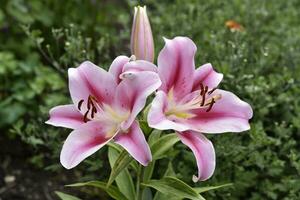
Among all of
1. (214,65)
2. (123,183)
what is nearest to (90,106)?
(123,183)

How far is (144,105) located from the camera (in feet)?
4.38

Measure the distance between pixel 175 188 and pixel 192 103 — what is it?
224 millimetres

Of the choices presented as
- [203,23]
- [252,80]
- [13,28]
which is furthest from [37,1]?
[252,80]

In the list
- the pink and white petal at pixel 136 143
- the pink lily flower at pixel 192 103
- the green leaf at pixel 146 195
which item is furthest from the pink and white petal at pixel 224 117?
the green leaf at pixel 146 195

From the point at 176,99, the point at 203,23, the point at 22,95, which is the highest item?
the point at 176,99

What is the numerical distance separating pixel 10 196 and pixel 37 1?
105cm

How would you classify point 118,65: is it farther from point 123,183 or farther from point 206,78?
point 123,183

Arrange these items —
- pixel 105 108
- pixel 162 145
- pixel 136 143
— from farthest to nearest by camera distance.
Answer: pixel 162 145 → pixel 105 108 → pixel 136 143

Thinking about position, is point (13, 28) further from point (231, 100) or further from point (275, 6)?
point (231, 100)

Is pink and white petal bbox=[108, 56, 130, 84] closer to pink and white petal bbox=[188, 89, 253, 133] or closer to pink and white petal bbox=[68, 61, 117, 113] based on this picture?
pink and white petal bbox=[68, 61, 117, 113]

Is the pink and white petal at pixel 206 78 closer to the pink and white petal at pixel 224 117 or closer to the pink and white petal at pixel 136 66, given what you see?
the pink and white petal at pixel 224 117

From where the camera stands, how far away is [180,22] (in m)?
2.59

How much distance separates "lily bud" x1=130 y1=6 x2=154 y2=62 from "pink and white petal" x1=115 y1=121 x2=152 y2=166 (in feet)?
0.65

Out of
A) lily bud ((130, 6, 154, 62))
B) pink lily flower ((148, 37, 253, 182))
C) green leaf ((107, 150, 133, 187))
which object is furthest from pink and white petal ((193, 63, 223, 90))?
green leaf ((107, 150, 133, 187))
